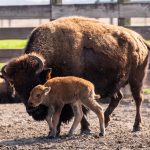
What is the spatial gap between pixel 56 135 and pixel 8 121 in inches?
82.0

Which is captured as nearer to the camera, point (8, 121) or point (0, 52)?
point (8, 121)

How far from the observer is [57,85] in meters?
8.26

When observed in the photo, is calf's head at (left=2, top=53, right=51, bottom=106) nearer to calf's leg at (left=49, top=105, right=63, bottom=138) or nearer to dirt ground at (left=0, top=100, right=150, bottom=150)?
calf's leg at (left=49, top=105, right=63, bottom=138)

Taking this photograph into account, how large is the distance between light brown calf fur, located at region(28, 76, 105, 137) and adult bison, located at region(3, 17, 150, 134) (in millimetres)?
246

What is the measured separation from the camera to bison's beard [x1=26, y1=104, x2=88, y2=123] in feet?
27.7

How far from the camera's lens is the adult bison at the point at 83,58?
334 inches

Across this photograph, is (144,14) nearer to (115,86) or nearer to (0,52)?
(0,52)

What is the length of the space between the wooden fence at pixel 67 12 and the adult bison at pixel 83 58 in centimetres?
359

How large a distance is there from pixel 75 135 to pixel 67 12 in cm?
536

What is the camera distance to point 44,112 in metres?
8.55

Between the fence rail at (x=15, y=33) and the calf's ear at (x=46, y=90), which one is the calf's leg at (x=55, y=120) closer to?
the calf's ear at (x=46, y=90)

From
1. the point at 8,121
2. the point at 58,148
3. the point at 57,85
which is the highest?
the point at 57,85

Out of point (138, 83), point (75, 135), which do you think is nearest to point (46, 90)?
point (75, 135)

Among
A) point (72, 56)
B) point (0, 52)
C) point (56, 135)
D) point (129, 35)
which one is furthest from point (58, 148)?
point (0, 52)
